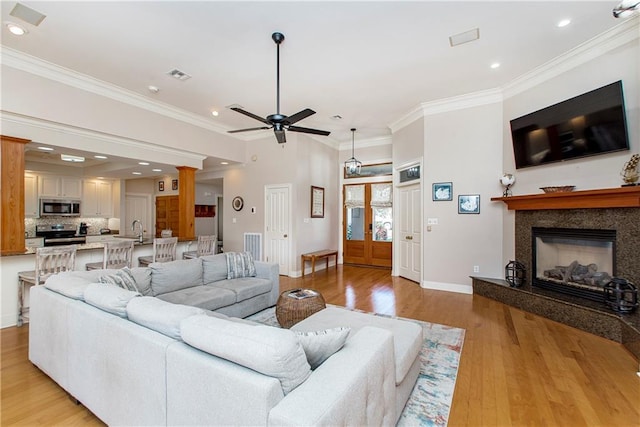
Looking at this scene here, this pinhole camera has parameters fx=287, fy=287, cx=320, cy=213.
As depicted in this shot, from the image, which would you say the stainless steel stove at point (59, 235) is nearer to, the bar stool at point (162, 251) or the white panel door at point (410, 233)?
the bar stool at point (162, 251)

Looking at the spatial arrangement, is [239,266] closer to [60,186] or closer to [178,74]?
[178,74]

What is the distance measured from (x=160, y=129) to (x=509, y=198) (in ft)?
19.2

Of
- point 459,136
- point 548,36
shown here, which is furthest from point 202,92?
point 548,36

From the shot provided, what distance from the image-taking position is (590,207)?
3369 millimetres

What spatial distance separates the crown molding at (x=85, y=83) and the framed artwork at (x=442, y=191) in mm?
4713

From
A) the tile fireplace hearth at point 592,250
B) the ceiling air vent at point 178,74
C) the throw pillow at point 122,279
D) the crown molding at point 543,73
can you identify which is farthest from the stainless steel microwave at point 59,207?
the tile fireplace hearth at point 592,250

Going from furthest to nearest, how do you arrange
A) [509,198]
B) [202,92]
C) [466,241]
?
[466,241] < [202,92] < [509,198]

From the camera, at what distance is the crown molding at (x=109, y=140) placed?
12.1 ft

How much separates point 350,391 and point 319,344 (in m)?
0.31

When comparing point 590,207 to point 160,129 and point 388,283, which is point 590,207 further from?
point 160,129

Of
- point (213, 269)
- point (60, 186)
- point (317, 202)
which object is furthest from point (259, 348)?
point (60, 186)

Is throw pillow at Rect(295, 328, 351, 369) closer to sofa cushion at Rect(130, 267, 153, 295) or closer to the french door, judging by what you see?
sofa cushion at Rect(130, 267, 153, 295)

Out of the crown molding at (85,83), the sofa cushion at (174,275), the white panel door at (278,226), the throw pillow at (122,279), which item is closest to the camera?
the throw pillow at (122,279)

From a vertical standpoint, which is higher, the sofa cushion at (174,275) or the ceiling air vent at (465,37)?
the ceiling air vent at (465,37)
